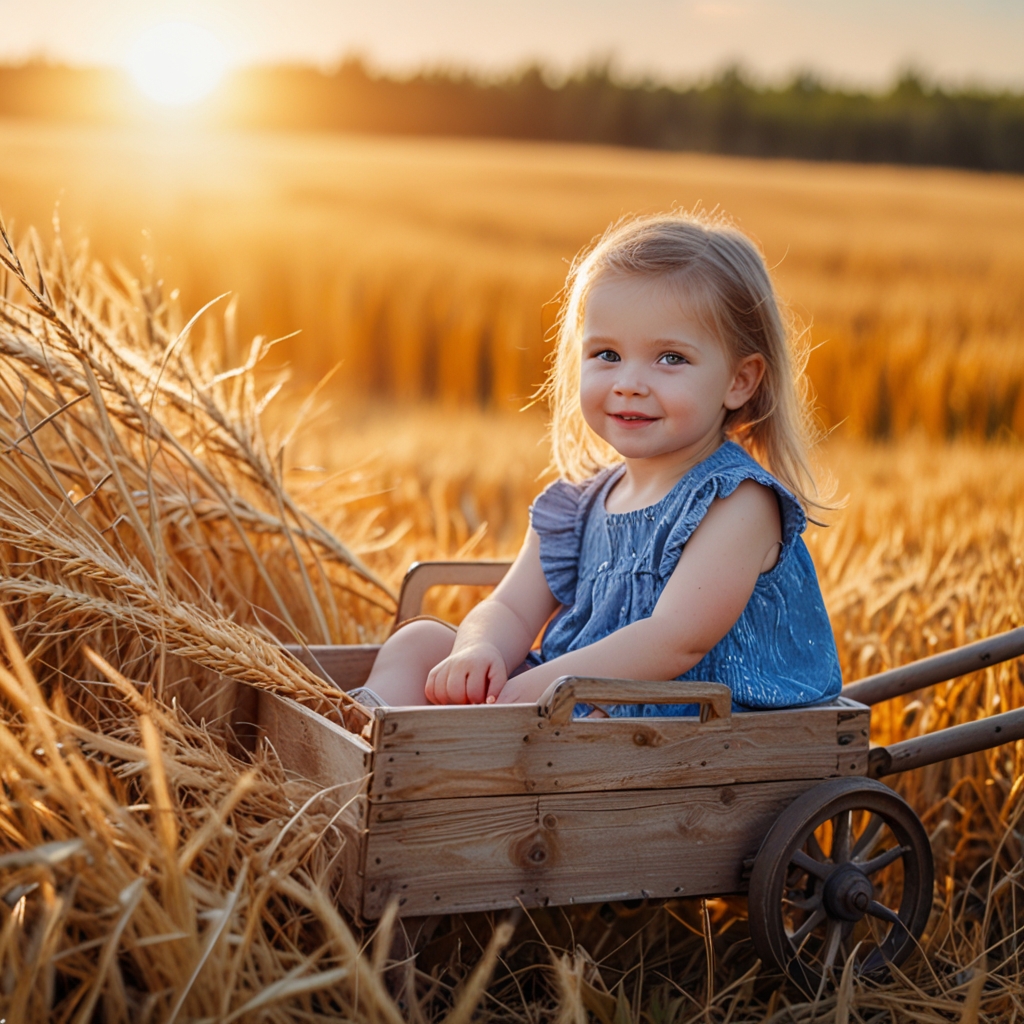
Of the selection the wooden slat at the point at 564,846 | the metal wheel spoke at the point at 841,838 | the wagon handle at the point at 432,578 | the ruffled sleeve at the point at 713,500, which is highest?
the ruffled sleeve at the point at 713,500

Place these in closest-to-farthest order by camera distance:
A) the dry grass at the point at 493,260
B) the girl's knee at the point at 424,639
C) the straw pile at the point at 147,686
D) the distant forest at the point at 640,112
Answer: the straw pile at the point at 147,686 → the girl's knee at the point at 424,639 → the dry grass at the point at 493,260 → the distant forest at the point at 640,112

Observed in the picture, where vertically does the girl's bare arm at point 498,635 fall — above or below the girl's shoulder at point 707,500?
below

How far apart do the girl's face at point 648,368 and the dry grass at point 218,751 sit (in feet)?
2.21

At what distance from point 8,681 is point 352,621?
1337 mm

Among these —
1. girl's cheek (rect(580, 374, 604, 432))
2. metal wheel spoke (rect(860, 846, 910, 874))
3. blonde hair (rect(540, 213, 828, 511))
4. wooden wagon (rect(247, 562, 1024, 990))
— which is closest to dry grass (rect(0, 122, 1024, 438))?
blonde hair (rect(540, 213, 828, 511))

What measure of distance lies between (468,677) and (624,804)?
0.34 metres

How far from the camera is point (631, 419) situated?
1932 mm

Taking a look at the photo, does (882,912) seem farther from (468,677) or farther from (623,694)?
(468,677)

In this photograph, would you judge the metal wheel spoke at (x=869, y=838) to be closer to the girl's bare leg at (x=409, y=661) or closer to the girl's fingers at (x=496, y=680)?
the girl's fingers at (x=496, y=680)

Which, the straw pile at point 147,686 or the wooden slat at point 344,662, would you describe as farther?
the wooden slat at point 344,662

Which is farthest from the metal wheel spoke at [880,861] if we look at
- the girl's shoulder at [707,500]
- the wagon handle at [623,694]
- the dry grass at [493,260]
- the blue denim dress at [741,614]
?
the dry grass at [493,260]

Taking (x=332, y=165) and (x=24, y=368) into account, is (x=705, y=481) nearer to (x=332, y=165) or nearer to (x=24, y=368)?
(x=24, y=368)

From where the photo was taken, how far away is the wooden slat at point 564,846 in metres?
1.53

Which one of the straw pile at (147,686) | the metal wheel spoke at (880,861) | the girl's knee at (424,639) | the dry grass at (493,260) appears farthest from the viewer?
the dry grass at (493,260)
